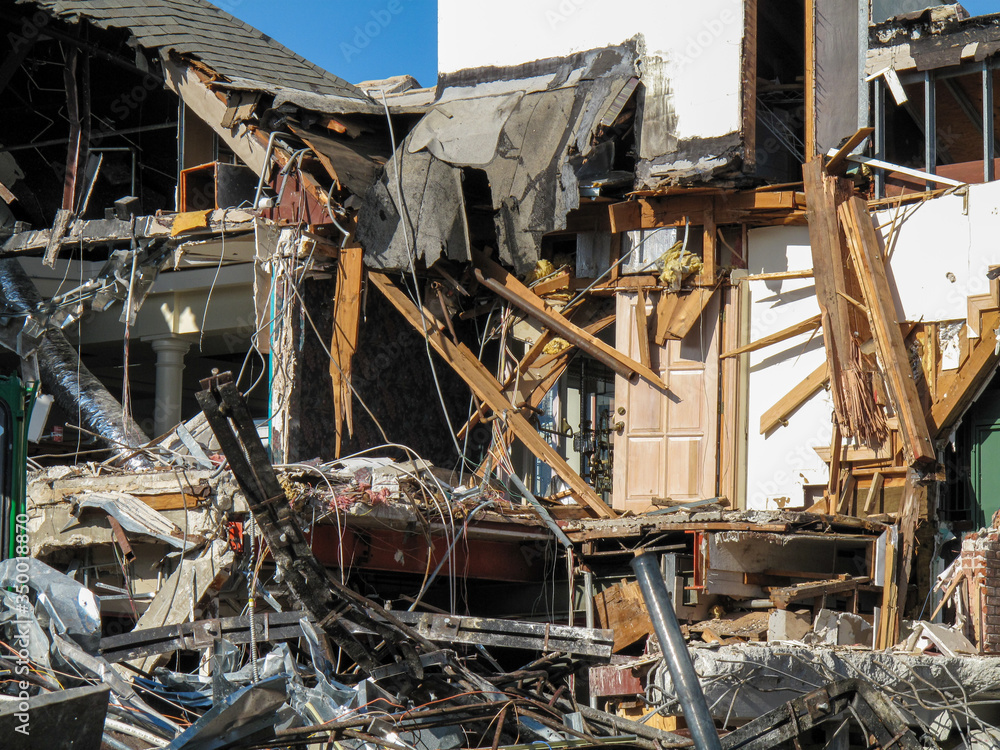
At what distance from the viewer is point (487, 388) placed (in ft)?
42.2

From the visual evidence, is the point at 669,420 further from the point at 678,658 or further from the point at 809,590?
the point at 678,658

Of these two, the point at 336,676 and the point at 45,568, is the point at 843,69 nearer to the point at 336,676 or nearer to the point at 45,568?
the point at 336,676

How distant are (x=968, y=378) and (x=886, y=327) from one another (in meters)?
0.95

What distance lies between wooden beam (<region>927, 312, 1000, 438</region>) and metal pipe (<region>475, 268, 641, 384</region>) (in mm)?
3166

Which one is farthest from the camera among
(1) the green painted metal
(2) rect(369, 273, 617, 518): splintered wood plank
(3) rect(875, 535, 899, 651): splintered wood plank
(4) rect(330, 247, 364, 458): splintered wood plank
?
(4) rect(330, 247, 364, 458): splintered wood plank

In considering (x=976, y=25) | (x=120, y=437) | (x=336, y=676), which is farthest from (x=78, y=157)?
(x=976, y=25)

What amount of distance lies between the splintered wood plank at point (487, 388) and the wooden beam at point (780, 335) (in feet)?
6.85

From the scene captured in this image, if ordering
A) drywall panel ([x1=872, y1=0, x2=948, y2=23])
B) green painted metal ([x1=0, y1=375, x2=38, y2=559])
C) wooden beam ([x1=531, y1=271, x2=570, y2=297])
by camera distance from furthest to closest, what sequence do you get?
drywall panel ([x1=872, y1=0, x2=948, y2=23]) → wooden beam ([x1=531, y1=271, x2=570, y2=297]) → green painted metal ([x1=0, y1=375, x2=38, y2=559])

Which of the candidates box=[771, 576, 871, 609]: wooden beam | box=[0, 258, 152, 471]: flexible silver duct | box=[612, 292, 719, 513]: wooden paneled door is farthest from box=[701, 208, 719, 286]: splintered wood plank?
box=[0, 258, 152, 471]: flexible silver duct

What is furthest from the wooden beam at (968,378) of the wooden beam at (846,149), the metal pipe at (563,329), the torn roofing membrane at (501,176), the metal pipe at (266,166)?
the metal pipe at (266,166)

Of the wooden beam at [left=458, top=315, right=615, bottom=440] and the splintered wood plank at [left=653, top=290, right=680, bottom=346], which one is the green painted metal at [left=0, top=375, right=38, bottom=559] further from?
the splintered wood plank at [left=653, top=290, right=680, bottom=346]

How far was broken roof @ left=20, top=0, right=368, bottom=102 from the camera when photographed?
534 inches

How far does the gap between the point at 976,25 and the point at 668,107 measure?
394 centimetres

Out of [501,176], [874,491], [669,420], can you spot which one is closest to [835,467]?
[874,491]
